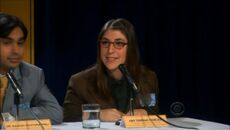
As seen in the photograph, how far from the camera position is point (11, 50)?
260 centimetres

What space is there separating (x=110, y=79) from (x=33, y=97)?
0.55 meters

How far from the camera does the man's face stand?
2.59 meters

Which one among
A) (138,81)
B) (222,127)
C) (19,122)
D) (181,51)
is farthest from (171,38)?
(19,122)

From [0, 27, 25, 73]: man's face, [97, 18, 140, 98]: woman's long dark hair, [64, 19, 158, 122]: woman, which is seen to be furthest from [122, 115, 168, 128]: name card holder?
[0, 27, 25, 73]: man's face

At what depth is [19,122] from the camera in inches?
81.7

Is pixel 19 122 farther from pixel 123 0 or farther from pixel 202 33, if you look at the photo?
pixel 202 33

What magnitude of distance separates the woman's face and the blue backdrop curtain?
1.46 metres

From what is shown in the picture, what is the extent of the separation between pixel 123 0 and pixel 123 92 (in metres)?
1.76

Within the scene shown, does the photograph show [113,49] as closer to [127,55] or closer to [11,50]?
[127,55]

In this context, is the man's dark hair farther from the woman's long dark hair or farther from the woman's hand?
the woman's hand

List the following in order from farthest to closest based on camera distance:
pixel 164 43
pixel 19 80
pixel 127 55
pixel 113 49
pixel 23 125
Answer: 1. pixel 164 43
2. pixel 127 55
3. pixel 113 49
4. pixel 19 80
5. pixel 23 125

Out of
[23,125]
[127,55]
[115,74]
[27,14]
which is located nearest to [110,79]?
[115,74]

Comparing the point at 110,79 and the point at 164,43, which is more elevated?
the point at 164,43

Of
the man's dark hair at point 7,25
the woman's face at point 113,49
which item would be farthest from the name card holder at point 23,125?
the woman's face at point 113,49
